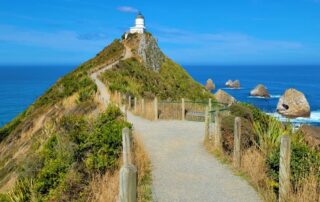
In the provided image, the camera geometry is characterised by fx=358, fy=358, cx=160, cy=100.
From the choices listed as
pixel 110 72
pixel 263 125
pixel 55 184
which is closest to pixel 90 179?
pixel 55 184

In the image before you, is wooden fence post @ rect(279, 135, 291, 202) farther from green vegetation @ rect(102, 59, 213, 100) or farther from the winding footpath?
green vegetation @ rect(102, 59, 213, 100)

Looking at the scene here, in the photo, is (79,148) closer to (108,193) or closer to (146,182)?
(146,182)

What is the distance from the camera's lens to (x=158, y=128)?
16719 mm

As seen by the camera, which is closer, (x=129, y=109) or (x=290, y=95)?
(x=129, y=109)

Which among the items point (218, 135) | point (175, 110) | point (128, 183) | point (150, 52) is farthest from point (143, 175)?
point (150, 52)

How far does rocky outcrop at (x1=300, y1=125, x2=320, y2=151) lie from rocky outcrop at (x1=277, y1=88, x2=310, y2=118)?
54.7 metres

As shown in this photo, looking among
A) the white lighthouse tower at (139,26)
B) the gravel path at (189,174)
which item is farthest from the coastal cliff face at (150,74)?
the gravel path at (189,174)

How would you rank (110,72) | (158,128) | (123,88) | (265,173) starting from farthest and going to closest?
(110,72), (123,88), (158,128), (265,173)

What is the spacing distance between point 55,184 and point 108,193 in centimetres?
255

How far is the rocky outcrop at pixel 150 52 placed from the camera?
5519cm

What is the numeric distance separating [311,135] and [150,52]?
162 feet

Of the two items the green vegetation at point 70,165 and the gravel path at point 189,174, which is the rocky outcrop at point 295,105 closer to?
the gravel path at point 189,174

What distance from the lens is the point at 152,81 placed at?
143 ft

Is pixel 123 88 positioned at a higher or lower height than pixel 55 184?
higher
